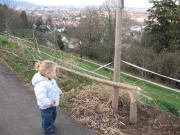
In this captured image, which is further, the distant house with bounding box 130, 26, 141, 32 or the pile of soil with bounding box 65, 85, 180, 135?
the distant house with bounding box 130, 26, 141, 32

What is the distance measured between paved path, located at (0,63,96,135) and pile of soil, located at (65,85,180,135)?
0.23 metres

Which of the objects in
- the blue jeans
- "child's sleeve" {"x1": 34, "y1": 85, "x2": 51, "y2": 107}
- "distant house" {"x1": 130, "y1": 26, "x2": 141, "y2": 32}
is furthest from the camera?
"distant house" {"x1": 130, "y1": 26, "x2": 141, "y2": 32}

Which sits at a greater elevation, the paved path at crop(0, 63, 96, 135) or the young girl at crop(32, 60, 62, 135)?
the young girl at crop(32, 60, 62, 135)

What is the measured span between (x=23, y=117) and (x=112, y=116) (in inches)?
67.4

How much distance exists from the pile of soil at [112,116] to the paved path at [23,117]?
23 cm

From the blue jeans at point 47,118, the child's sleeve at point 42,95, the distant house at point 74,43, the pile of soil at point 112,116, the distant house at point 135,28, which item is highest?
the distant house at point 135,28

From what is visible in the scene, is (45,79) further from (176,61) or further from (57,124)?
(176,61)

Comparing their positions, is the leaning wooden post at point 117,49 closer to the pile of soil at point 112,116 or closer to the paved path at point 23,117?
the pile of soil at point 112,116

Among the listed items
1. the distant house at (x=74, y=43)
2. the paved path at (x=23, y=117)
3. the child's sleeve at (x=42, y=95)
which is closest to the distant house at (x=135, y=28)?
the distant house at (x=74, y=43)

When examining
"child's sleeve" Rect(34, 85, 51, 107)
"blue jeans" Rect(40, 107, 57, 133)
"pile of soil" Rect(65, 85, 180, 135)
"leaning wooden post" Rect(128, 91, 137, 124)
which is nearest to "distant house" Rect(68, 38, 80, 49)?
"pile of soil" Rect(65, 85, 180, 135)

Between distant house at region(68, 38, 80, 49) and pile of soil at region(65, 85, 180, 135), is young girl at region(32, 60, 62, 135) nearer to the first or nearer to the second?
pile of soil at region(65, 85, 180, 135)

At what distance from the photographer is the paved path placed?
3182 millimetres

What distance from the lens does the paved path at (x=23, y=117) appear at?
3.18m

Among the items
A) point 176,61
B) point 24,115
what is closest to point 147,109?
point 24,115
